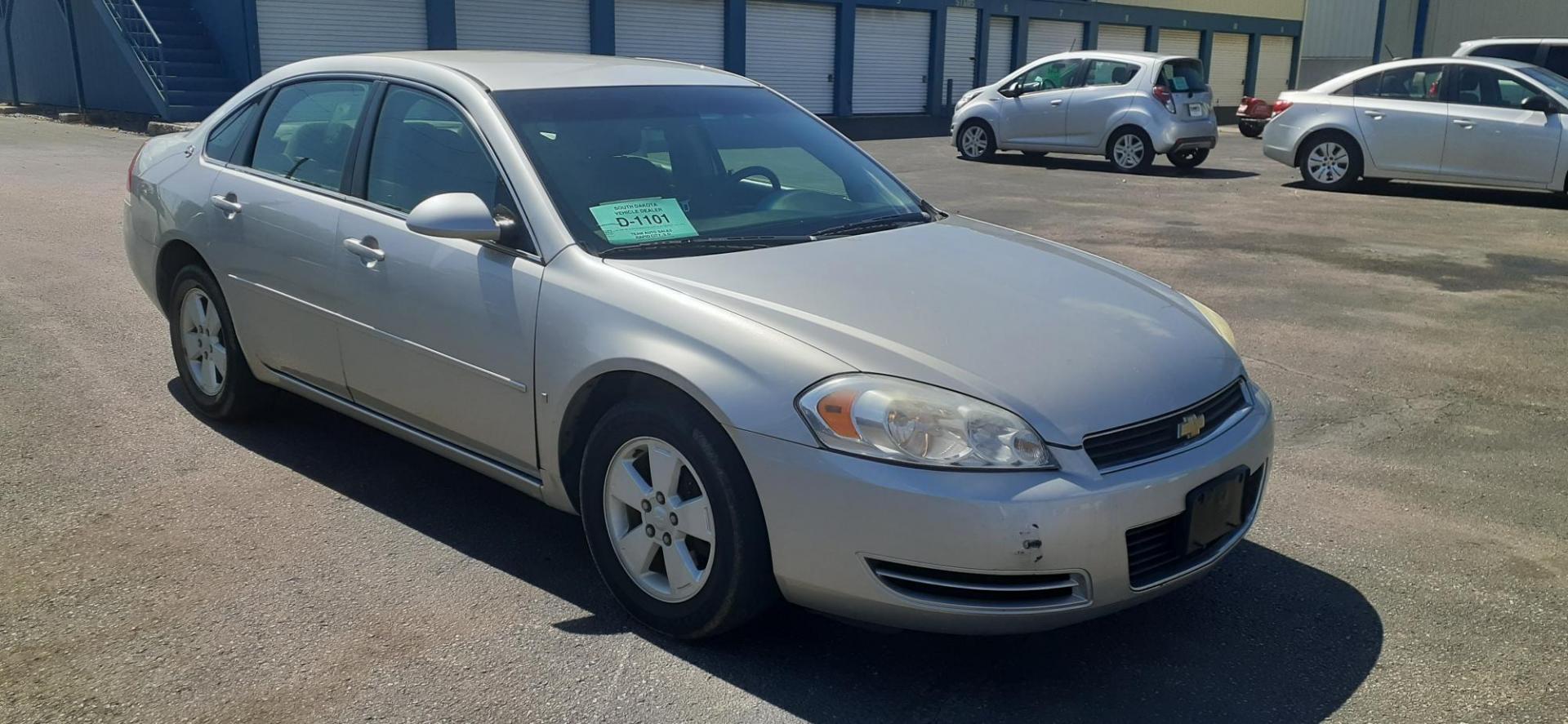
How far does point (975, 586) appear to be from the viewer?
309 centimetres

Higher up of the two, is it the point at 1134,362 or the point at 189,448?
the point at 1134,362

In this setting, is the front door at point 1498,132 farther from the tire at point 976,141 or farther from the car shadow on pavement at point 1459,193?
the tire at point 976,141

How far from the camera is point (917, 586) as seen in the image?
3.12 meters

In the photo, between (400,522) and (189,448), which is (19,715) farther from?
(189,448)

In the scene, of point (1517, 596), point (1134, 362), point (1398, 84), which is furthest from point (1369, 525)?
point (1398, 84)

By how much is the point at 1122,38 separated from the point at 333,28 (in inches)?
878

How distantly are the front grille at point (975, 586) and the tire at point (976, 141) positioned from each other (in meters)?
16.0

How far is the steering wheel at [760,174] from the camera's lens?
14.5 ft

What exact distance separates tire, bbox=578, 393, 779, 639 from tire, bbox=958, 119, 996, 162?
620 inches

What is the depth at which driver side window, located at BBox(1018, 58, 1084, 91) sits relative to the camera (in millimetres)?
17766

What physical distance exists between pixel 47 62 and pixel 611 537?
1109 inches

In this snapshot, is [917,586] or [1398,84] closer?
[917,586]

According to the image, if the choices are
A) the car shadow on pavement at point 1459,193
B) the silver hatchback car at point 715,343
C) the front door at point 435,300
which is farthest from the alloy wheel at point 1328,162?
the front door at point 435,300


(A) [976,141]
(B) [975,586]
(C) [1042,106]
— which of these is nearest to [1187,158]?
(C) [1042,106]
